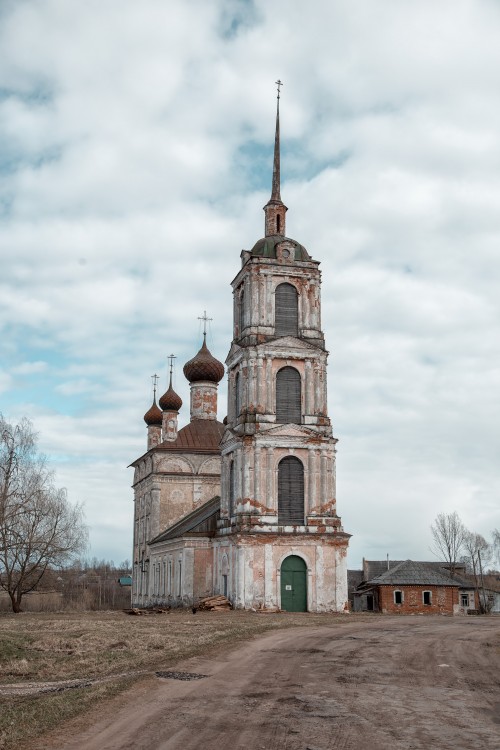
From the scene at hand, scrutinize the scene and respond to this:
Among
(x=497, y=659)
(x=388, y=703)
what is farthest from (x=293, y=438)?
(x=388, y=703)

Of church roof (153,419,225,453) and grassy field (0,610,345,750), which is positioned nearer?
grassy field (0,610,345,750)

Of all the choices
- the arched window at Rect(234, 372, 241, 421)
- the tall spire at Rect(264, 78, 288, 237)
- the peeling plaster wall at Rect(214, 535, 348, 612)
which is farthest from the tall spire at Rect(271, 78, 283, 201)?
the peeling plaster wall at Rect(214, 535, 348, 612)

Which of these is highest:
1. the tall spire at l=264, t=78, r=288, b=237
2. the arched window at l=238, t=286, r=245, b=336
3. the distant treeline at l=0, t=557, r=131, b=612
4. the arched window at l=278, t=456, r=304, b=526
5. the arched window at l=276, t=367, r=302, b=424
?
the tall spire at l=264, t=78, r=288, b=237

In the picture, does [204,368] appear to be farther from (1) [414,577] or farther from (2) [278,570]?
(2) [278,570]

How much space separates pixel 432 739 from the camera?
413 inches

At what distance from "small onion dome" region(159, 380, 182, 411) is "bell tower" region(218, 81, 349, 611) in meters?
18.9

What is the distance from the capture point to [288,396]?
41969mm

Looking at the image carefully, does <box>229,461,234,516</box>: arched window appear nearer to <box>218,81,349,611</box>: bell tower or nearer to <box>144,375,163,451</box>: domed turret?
<box>218,81,349,611</box>: bell tower

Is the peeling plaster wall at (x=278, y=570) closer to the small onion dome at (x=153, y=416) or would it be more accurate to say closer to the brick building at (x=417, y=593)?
the brick building at (x=417, y=593)

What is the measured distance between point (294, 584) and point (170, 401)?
83.7 ft

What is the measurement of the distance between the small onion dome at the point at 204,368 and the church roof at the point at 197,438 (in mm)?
3268

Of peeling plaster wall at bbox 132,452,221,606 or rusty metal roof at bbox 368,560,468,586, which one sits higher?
peeling plaster wall at bbox 132,452,221,606

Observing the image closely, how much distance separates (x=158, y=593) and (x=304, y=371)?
18568 millimetres

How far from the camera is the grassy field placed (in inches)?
491
